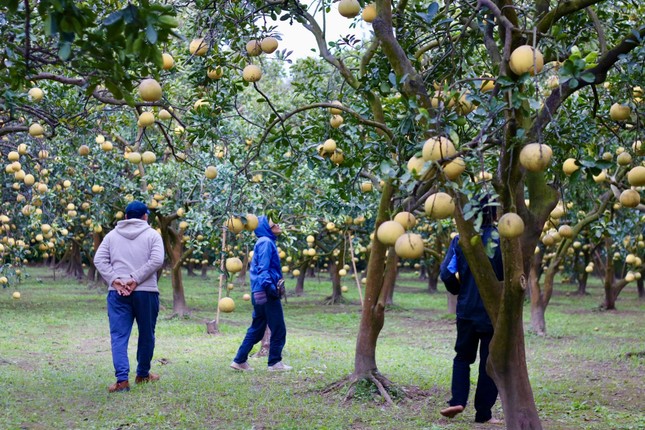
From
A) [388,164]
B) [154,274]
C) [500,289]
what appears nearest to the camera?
[388,164]

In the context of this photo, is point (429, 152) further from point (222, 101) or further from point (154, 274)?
point (154, 274)

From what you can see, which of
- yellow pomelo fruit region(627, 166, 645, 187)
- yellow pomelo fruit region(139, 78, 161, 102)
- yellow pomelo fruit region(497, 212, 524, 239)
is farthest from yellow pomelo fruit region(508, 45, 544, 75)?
yellow pomelo fruit region(139, 78, 161, 102)

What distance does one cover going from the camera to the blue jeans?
6965 mm

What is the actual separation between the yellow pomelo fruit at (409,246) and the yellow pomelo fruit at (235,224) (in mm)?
1513

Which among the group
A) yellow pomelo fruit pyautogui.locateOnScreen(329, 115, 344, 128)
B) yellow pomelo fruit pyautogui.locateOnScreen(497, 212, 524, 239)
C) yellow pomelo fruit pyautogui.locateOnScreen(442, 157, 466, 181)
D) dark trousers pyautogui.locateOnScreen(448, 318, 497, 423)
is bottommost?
dark trousers pyautogui.locateOnScreen(448, 318, 497, 423)

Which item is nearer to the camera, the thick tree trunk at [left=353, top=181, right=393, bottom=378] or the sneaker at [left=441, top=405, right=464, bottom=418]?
the sneaker at [left=441, top=405, right=464, bottom=418]

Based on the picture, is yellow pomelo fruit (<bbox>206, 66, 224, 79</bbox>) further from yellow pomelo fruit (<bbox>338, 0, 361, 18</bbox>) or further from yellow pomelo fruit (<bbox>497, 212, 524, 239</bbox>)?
yellow pomelo fruit (<bbox>497, 212, 524, 239</bbox>)

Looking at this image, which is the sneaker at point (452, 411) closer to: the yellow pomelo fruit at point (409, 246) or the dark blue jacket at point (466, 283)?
the dark blue jacket at point (466, 283)

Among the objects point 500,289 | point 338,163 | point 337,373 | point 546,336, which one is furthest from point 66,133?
point 546,336

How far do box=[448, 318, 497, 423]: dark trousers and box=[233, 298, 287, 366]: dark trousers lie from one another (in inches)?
111

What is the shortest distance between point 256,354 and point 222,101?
5.27m

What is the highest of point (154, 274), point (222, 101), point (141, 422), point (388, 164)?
point (222, 101)

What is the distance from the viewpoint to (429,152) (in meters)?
3.25

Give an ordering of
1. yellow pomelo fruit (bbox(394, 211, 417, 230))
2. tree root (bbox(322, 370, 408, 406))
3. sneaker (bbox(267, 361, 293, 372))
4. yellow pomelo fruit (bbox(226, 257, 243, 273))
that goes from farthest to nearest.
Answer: sneaker (bbox(267, 361, 293, 372)) < tree root (bbox(322, 370, 408, 406)) < yellow pomelo fruit (bbox(226, 257, 243, 273)) < yellow pomelo fruit (bbox(394, 211, 417, 230))
